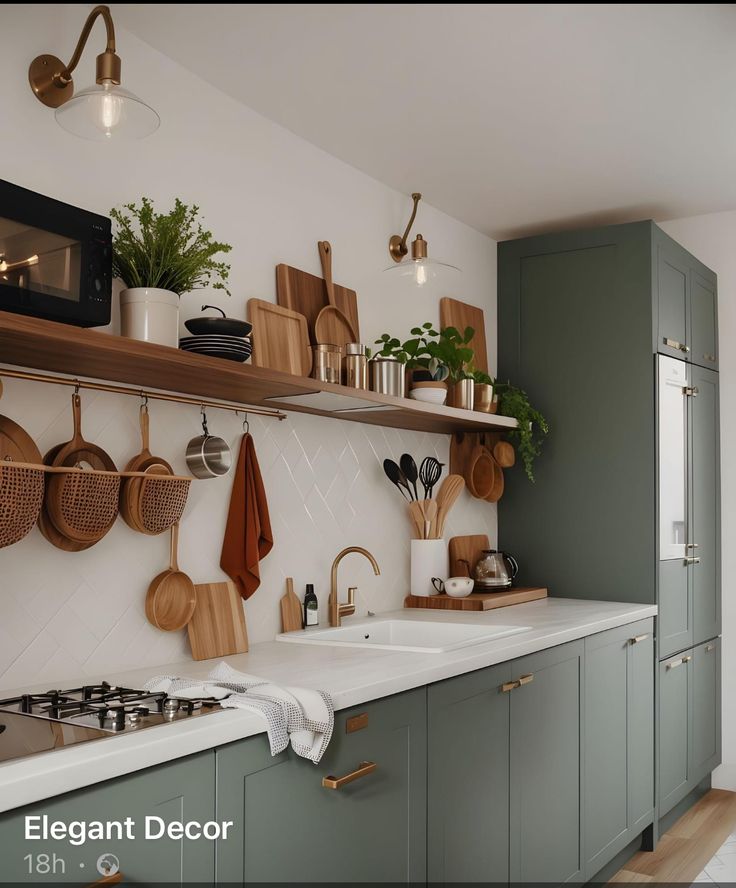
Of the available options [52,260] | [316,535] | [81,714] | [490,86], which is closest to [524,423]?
[316,535]

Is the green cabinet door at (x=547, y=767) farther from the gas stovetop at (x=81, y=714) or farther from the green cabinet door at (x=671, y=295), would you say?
the green cabinet door at (x=671, y=295)

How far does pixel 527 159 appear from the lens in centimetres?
322

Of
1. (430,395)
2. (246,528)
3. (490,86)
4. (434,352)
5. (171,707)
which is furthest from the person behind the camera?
(434,352)

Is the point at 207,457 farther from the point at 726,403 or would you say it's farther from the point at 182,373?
the point at 726,403

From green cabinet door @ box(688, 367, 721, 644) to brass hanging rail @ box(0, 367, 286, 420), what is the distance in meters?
2.02

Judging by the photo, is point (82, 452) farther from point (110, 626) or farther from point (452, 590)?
point (452, 590)

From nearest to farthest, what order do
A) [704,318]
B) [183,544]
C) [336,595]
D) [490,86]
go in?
[183,544] < [490,86] < [336,595] < [704,318]

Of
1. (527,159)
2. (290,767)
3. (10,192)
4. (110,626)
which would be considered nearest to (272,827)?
(290,767)

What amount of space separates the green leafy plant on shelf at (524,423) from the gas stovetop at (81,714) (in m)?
2.24

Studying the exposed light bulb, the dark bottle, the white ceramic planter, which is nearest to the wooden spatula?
the dark bottle

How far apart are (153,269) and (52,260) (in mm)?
345

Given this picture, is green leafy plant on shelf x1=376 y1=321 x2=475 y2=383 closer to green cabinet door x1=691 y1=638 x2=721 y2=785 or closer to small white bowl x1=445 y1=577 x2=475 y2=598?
small white bowl x1=445 y1=577 x2=475 y2=598

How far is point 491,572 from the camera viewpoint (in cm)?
359

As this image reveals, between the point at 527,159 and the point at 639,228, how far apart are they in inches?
27.6
